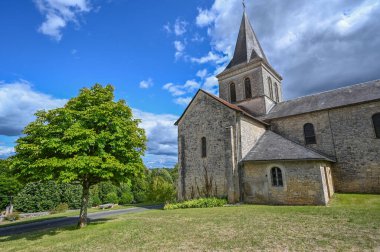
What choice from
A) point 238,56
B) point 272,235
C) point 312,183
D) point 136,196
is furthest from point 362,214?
point 136,196

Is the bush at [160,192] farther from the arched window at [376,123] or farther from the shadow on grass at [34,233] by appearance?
the arched window at [376,123]

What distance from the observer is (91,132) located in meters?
9.66

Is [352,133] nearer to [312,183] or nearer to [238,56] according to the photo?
[312,183]

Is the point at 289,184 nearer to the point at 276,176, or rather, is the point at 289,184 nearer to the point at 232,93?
the point at 276,176

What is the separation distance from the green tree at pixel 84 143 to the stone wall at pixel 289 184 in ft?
29.2

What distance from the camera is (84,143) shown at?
940cm

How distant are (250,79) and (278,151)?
11.5 m

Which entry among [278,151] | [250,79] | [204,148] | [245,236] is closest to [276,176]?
[278,151]

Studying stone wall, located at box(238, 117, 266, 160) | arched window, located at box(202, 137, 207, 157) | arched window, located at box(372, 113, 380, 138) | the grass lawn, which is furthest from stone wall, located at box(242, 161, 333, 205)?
arched window, located at box(372, 113, 380, 138)

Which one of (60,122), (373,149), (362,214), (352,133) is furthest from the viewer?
(352,133)

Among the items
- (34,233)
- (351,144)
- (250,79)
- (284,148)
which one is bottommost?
(34,233)

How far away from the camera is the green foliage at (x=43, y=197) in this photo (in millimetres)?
28578

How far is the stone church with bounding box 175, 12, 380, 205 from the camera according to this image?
14.7 meters

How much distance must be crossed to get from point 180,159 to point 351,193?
13.8 meters
